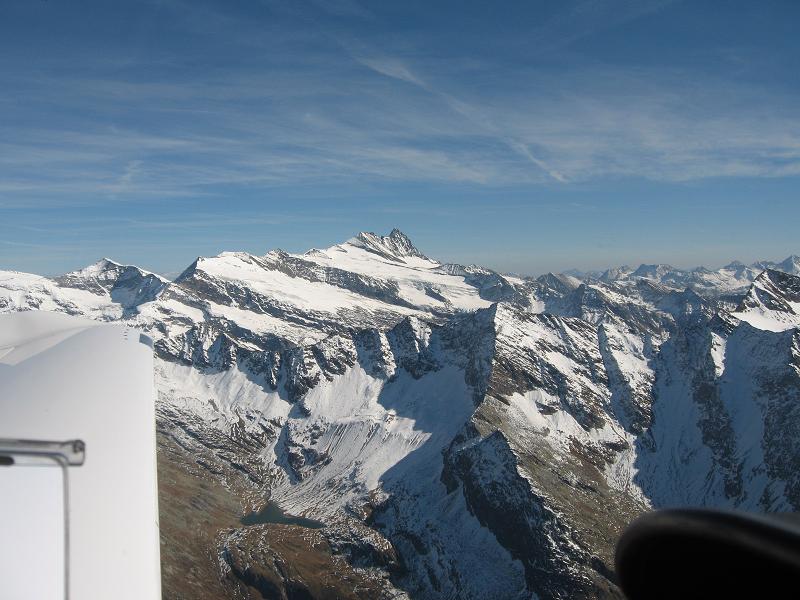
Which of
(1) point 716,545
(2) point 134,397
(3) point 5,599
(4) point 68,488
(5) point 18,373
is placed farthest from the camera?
(2) point 134,397

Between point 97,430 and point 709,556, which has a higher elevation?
point 97,430

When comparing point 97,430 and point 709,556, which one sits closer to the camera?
point 709,556

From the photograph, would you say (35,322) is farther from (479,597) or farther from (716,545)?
(479,597)

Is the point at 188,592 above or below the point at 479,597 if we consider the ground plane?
above

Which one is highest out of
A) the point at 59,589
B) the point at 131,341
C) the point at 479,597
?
the point at 131,341

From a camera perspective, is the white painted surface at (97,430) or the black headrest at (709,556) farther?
the white painted surface at (97,430)

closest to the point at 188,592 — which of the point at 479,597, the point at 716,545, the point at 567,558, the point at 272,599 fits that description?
the point at 272,599

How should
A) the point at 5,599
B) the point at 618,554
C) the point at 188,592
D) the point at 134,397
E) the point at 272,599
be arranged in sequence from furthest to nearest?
the point at 272,599 → the point at 188,592 → the point at 134,397 → the point at 5,599 → the point at 618,554

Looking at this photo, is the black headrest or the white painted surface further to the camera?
the white painted surface
